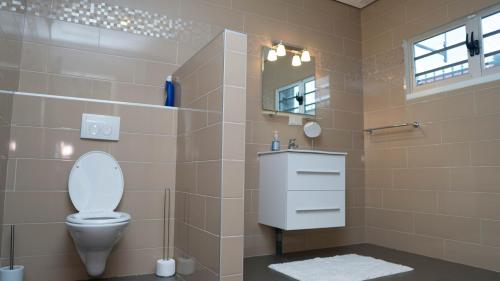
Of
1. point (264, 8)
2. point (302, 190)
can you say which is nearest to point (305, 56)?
point (264, 8)

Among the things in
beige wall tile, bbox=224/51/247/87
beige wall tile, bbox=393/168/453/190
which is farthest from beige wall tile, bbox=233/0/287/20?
beige wall tile, bbox=393/168/453/190

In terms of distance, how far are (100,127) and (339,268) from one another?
1938 mm

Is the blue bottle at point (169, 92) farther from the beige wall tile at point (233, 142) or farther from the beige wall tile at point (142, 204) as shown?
the beige wall tile at point (233, 142)

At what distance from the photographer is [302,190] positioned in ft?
8.67

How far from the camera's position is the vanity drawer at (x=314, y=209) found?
2600 mm

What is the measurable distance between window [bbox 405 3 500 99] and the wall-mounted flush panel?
2549 mm

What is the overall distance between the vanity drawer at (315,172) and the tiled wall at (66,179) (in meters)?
0.90

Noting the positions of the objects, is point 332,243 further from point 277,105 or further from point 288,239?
point 277,105

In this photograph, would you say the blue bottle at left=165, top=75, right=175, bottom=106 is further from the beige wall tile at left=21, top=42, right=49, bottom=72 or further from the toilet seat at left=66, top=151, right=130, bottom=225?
the beige wall tile at left=21, top=42, right=49, bottom=72

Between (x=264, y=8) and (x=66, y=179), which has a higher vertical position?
(x=264, y=8)

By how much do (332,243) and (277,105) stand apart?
143 centimetres

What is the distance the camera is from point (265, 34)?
125 inches

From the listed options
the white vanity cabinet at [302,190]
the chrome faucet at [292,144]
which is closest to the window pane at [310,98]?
the chrome faucet at [292,144]

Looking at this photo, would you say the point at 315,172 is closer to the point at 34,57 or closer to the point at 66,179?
the point at 66,179
